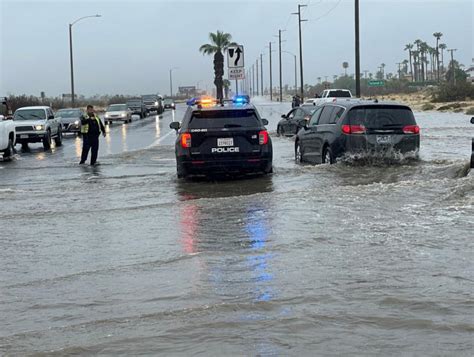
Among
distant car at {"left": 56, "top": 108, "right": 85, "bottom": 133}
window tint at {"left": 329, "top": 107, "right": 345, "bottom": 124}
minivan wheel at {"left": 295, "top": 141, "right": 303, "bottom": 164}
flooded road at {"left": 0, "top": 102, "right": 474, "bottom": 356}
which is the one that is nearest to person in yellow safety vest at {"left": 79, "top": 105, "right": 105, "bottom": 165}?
flooded road at {"left": 0, "top": 102, "right": 474, "bottom": 356}

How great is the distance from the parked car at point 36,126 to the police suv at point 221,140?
13715 millimetres

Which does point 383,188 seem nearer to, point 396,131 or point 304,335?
point 396,131

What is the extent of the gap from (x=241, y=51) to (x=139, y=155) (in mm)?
4734

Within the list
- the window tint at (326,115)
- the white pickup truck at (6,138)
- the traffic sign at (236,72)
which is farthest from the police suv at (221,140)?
the white pickup truck at (6,138)

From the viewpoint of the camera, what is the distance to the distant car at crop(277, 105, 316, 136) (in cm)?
2483

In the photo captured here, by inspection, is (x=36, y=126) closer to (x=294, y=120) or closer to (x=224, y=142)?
(x=294, y=120)

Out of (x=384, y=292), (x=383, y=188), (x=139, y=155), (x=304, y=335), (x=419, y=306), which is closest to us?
(x=304, y=335)

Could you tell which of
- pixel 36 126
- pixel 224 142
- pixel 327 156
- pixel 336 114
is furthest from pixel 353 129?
pixel 36 126

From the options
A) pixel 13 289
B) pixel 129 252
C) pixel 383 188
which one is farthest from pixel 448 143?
pixel 13 289

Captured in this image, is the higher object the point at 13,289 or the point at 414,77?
the point at 414,77

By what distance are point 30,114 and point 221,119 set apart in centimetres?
1601

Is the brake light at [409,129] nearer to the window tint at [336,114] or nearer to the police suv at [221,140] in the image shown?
the window tint at [336,114]

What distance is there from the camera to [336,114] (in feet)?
47.7

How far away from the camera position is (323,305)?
5.51 metres
